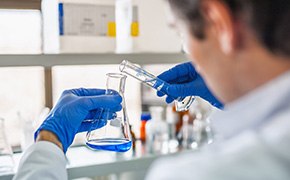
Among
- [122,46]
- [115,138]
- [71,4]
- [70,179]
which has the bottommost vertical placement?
[70,179]

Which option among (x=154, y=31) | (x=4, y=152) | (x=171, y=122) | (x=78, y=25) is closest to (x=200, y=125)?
(x=171, y=122)

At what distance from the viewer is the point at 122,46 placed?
1.68 metres

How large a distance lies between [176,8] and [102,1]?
112 cm

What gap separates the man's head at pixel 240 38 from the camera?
1.83 feet

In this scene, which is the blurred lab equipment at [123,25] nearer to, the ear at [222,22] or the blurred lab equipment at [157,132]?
the blurred lab equipment at [157,132]

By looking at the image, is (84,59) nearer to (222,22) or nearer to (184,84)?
(184,84)

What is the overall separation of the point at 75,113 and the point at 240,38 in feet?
2.30

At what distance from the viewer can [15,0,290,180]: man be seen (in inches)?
20.0

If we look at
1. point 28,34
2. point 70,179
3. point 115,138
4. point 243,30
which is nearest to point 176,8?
point 243,30

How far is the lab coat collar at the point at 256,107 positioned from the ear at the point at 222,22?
0.23 feet

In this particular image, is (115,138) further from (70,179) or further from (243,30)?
(243,30)

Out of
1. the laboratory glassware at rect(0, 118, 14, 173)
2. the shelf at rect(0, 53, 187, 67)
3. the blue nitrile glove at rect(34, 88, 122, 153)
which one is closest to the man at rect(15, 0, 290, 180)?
the blue nitrile glove at rect(34, 88, 122, 153)

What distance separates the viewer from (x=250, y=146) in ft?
1.68

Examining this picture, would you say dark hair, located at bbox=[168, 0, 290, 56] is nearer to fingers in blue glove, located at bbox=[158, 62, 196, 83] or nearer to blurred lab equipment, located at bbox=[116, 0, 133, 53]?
fingers in blue glove, located at bbox=[158, 62, 196, 83]
